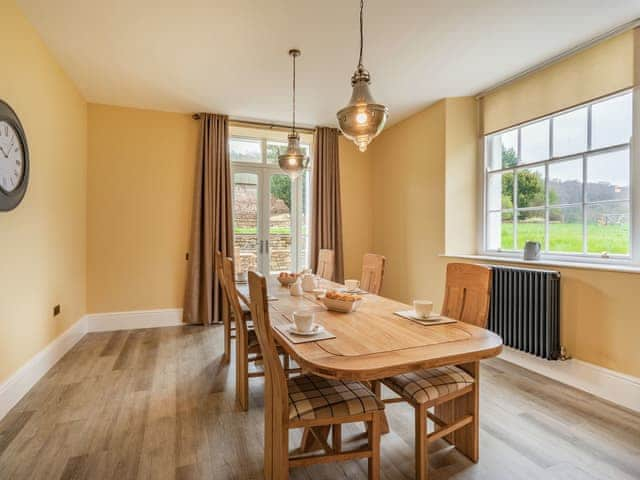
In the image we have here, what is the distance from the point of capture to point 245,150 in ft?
16.3

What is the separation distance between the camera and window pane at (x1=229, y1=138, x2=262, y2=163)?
492 cm

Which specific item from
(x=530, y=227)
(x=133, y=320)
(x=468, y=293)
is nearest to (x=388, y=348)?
(x=468, y=293)

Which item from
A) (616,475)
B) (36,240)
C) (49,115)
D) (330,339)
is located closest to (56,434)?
(36,240)

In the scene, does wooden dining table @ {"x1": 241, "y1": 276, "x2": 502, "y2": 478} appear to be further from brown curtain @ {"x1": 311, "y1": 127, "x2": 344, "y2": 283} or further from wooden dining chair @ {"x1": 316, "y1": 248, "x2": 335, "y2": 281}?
brown curtain @ {"x1": 311, "y1": 127, "x2": 344, "y2": 283}

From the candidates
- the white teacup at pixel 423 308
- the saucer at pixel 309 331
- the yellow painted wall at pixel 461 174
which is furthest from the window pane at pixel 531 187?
the saucer at pixel 309 331

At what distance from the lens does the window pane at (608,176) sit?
8.78 ft

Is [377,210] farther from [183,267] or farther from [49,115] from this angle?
[49,115]

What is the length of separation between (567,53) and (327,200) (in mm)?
3123

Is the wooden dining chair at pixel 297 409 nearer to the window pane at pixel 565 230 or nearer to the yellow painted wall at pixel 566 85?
the window pane at pixel 565 230

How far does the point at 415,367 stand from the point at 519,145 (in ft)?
10.3

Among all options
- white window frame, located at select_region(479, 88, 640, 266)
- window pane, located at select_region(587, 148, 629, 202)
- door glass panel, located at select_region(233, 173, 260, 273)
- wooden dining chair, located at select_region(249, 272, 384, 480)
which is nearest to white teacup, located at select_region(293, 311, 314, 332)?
wooden dining chair, located at select_region(249, 272, 384, 480)

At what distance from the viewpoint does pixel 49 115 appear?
311 centimetres

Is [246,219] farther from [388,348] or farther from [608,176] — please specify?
[608,176]

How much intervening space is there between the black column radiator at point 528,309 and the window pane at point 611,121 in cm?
113
